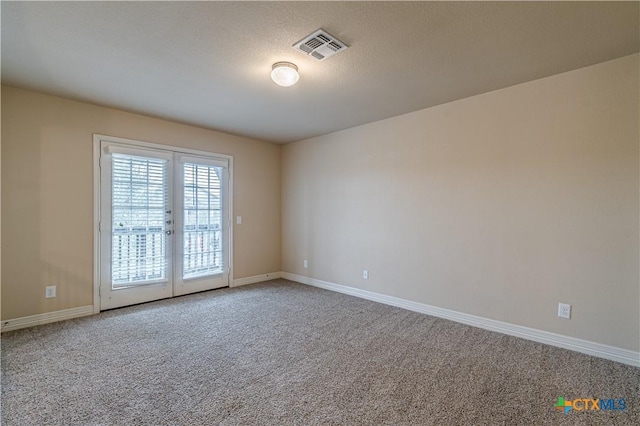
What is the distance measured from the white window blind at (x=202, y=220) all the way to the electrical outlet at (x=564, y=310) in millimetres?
4246

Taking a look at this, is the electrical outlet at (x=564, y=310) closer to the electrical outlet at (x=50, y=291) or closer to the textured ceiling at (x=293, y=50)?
the textured ceiling at (x=293, y=50)

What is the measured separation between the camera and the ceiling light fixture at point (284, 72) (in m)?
2.46

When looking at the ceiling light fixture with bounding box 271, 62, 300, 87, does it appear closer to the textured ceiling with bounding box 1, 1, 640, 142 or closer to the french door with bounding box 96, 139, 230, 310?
the textured ceiling with bounding box 1, 1, 640, 142

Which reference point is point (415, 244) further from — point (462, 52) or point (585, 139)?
point (462, 52)

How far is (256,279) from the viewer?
509 centimetres

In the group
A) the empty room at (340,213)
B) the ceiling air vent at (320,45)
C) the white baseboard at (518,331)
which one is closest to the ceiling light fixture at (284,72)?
the empty room at (340,213)

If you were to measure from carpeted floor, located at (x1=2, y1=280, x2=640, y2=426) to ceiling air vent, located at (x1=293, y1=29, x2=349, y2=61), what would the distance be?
8.13 ft

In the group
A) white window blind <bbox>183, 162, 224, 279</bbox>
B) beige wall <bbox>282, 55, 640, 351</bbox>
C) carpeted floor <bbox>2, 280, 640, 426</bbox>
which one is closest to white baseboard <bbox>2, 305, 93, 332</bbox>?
carpeted floor <bbox>2, 280, 640, 426</bbox>

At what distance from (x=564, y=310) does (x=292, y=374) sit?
2.48 metres

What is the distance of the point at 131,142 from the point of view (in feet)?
12.2

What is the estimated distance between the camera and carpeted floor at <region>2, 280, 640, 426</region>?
5.82 ft

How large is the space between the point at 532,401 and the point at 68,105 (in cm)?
508

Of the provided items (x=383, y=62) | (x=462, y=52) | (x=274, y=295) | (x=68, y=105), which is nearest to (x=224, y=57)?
(x=383, y=62)

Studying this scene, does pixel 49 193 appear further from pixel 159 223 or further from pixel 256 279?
pixel 256 279
